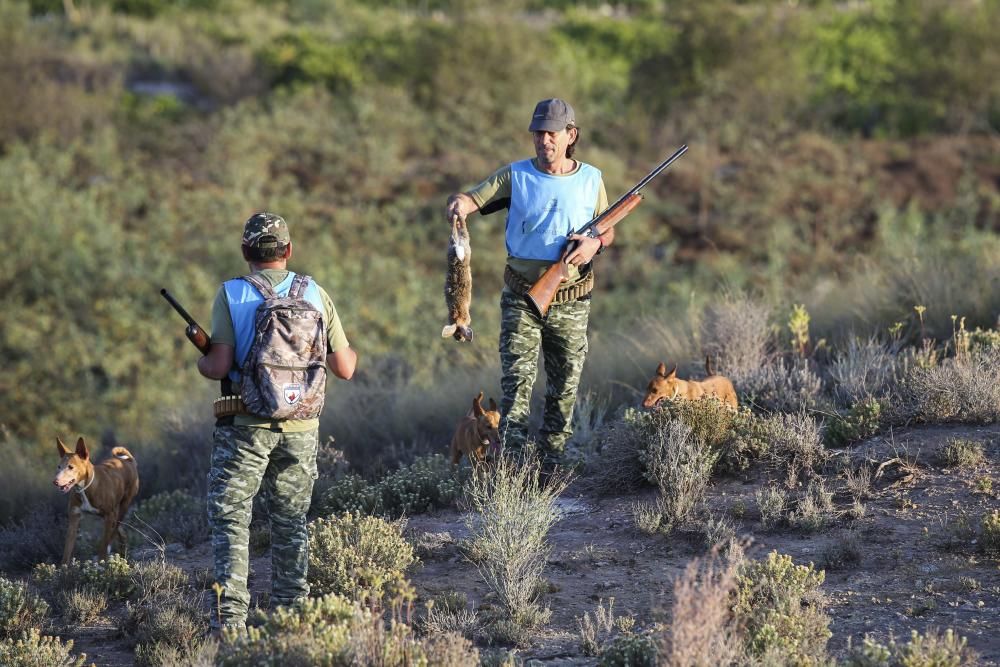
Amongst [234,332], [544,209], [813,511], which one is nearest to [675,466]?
[813,511]

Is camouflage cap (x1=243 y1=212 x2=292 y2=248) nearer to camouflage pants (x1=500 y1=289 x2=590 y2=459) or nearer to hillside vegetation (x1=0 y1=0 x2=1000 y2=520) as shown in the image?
camouflage pants (x1=500 y1=289 x2=590 y2=459)

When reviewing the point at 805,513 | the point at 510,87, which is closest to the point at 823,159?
the point at 510,87

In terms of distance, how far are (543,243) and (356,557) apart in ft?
7.06

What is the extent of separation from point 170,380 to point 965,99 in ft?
66.0

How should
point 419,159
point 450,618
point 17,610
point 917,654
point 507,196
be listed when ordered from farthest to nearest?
1. point 419,159
2. point 507,196
3. point 17,610
4. point 450,618
5. point 917,654

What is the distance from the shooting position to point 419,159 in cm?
2722

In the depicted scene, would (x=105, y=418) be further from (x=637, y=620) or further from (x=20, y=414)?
(x=637, y=620)

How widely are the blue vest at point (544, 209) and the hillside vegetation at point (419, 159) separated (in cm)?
607

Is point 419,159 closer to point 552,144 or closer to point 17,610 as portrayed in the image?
point 552,144

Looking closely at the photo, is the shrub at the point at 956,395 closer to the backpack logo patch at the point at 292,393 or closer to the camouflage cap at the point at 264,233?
the backpack logo patch at the point at 292,393

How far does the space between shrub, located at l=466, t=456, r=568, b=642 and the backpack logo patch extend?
59.2 inches

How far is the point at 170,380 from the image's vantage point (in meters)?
19.8

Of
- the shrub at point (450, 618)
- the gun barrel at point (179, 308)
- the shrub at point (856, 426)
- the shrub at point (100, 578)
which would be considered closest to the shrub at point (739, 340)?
the shrub at point (856, 426)

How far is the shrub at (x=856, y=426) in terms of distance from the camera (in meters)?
8.16
